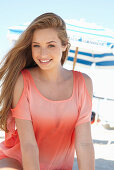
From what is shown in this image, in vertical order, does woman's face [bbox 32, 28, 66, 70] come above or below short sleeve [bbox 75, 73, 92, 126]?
above

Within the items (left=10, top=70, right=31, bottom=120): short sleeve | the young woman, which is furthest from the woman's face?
(left=10, top=70, right=31, bottom=120): short sleeve

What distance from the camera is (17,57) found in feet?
6.62

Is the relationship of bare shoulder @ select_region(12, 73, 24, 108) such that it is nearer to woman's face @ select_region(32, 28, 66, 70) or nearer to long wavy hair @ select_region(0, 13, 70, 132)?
long wavy hair @ select_region(0, 13, 70, 132)

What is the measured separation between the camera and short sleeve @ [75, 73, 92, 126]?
1947 millimetres

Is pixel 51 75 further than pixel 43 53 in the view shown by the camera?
Yes

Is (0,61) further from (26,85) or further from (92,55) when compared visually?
(92,55)

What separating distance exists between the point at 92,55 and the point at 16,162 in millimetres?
5442

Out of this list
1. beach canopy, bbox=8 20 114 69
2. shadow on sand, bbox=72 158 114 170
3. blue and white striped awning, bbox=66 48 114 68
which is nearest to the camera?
shadow on sand, bbox=72 158 114 170

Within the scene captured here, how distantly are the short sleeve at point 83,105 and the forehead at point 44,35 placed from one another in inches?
16.8

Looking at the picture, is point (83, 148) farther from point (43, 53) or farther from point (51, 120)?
point (43, 53)

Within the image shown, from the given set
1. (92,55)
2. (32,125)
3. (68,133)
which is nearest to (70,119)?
(68,133)

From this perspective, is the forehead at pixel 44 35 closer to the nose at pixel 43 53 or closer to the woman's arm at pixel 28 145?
the nose at pixel 43 53

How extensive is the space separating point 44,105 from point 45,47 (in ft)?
1.39

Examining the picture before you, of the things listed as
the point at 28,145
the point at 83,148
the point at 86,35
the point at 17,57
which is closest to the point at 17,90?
the point at 17,57
